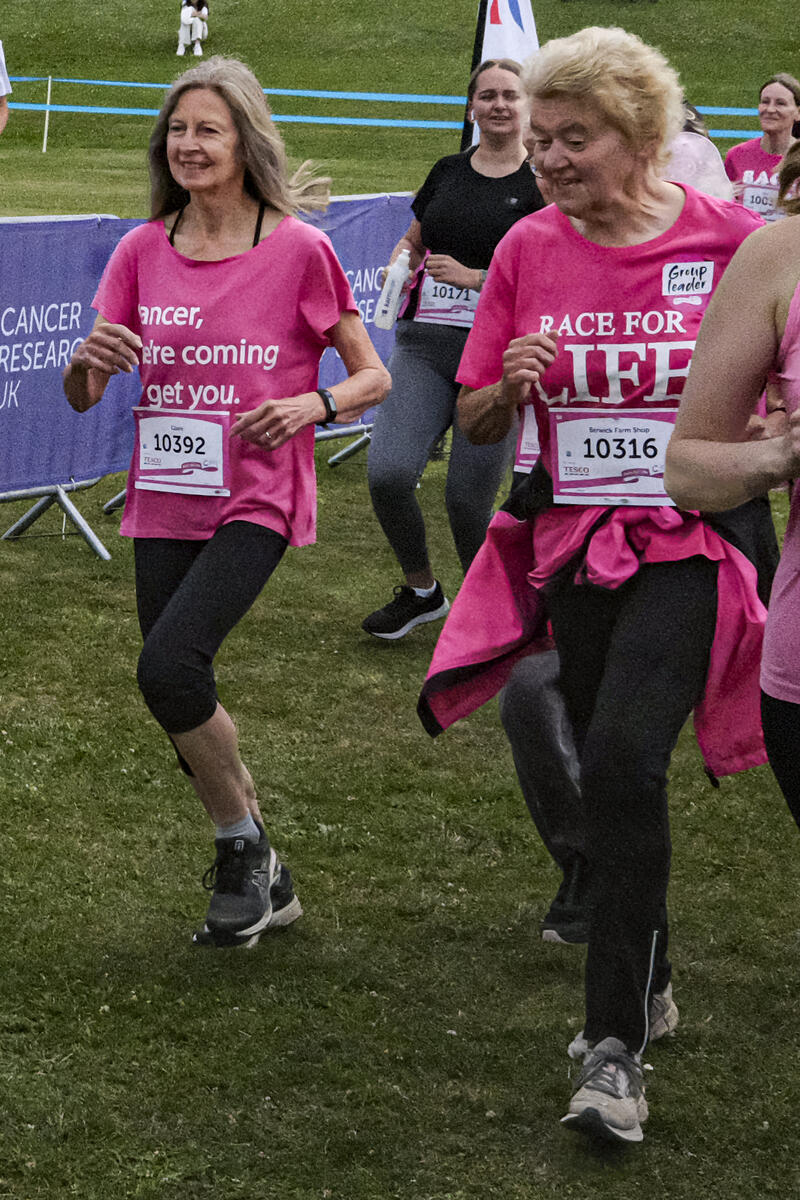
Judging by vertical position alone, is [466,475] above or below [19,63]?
below

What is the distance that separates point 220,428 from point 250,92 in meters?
0.86

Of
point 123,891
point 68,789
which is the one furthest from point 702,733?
point 68,789

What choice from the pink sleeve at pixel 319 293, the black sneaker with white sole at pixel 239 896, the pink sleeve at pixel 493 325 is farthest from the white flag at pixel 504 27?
the black sneaker with white sole at pixel 239 896

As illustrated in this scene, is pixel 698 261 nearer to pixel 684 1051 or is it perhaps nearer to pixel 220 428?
pixel 220 428

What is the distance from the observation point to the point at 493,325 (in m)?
3.36

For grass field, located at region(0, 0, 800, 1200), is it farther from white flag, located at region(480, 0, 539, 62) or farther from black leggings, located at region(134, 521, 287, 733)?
white flag, located at region(480, 0, 539, 62)

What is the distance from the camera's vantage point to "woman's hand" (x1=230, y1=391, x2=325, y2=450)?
3.58 m

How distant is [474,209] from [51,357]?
2.33m

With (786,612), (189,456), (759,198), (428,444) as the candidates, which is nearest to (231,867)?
(189,456)

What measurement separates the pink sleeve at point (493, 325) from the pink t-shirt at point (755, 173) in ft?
23.3

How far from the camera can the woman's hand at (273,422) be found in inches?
141

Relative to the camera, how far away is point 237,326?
371 centimetres

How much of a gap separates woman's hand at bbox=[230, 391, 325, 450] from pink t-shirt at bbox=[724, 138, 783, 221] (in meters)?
7.06

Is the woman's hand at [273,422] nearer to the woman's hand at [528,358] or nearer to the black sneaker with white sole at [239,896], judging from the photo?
the woman's hand at [528,358]
